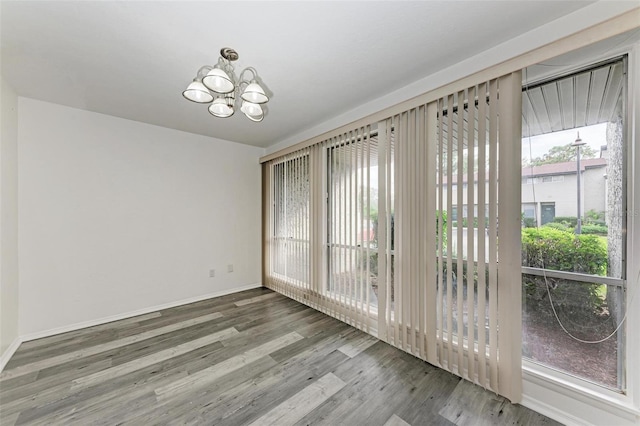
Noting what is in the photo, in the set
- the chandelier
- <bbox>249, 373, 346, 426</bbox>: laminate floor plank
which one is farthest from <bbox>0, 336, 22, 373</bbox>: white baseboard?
the chandelier

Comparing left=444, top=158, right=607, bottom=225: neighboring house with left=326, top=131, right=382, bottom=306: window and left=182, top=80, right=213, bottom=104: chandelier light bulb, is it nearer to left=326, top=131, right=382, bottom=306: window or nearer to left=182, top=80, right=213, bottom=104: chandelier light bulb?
left=326, top=131, right=382, bottom=306: window

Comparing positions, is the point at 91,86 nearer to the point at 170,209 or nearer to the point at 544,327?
the point at 170,209

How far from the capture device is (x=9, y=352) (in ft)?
7.20

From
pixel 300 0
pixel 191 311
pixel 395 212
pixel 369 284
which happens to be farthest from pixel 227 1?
pixel 191 311

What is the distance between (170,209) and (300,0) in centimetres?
313

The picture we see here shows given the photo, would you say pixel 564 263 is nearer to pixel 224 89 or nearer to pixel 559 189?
pixel 559 189

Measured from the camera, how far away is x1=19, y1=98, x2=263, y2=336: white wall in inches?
100

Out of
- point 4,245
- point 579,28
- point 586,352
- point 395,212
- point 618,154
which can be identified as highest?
point 579,28

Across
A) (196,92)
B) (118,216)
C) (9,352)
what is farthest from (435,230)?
(9,352)

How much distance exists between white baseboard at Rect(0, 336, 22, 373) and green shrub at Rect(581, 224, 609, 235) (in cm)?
463

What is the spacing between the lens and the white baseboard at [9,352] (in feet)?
6.73

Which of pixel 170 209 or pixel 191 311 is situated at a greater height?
pixel 170 209

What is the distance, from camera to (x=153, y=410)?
1.61 meters

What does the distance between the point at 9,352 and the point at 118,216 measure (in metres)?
1.53
